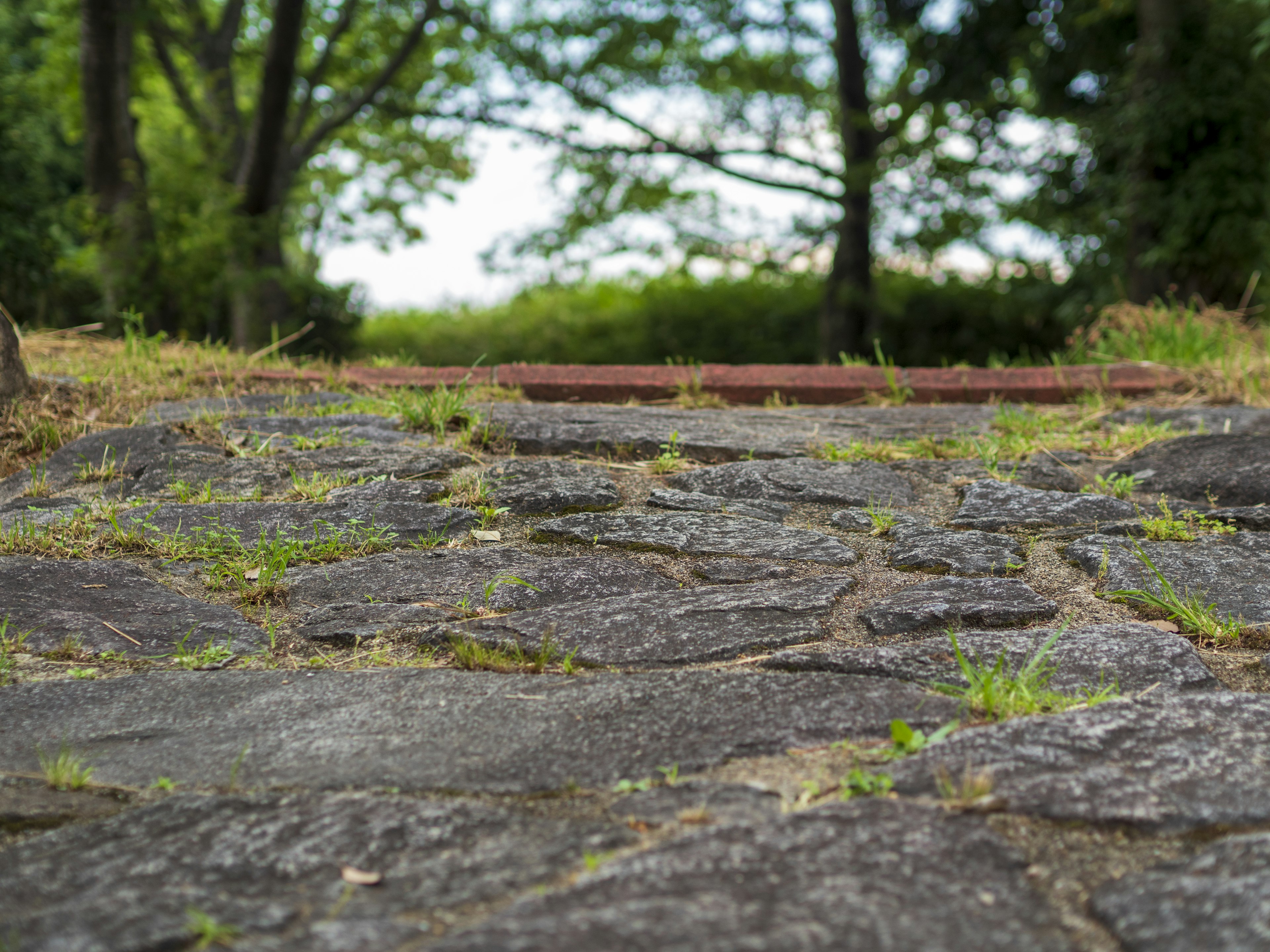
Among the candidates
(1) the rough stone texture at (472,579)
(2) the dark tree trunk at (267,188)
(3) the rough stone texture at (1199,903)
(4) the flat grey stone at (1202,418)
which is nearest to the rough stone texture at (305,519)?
(1) the rough stone texture at (472,579)

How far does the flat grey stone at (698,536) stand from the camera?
6.35ft

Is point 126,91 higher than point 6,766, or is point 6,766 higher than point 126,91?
point 126,91

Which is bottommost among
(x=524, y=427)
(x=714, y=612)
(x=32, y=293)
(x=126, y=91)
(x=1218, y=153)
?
(x=714, y=612)

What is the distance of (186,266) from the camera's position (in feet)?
25.1

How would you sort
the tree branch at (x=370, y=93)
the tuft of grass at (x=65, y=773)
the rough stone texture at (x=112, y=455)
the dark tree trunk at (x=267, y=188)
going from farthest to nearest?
the tree branch at (x=370, y=93), the dark tree trunk at (x=267, y=188), the rough stone texture at (x=112, y=455), the tuft of grass at (x=65, y=773)

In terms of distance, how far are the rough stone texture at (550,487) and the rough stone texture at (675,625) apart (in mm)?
474

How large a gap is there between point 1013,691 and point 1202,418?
2182 mm

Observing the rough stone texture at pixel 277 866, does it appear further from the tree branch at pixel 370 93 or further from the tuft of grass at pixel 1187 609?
the tree branch at pixel 370 93

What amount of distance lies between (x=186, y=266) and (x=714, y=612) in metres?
7.33

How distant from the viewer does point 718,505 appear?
2.20 metres

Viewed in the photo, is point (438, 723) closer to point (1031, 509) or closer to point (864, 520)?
point (864, 520)

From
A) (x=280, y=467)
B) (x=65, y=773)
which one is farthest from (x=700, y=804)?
(x=280, y=467)

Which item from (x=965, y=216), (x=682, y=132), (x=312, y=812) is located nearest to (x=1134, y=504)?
(x=312, y=812)

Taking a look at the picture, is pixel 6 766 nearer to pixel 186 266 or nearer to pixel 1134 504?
pixel 1134 504
